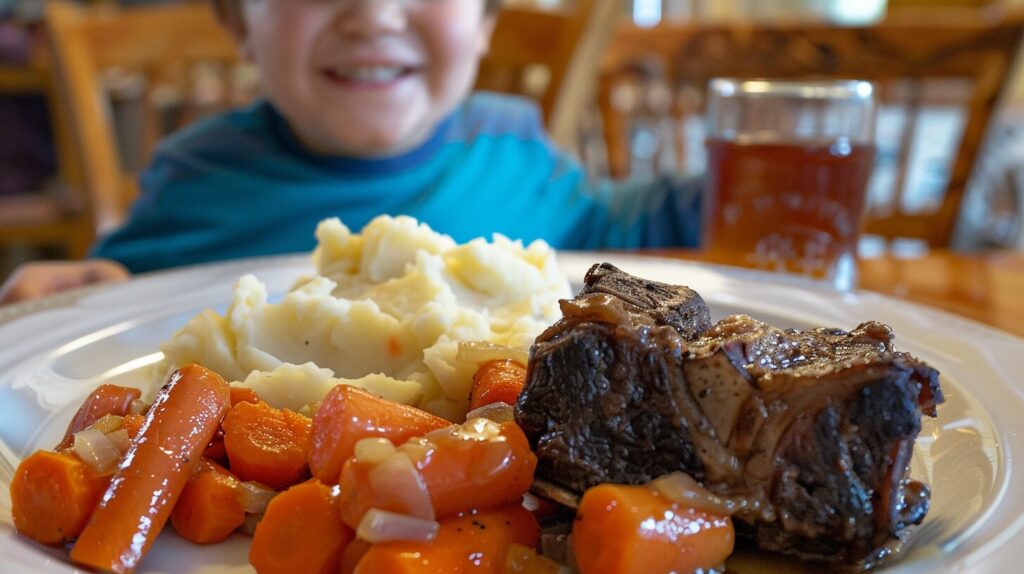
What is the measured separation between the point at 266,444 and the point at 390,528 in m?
0.42

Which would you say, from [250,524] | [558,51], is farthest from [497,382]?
[558,51]

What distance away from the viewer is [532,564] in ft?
3.98

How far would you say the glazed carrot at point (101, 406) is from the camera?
1.61 meters

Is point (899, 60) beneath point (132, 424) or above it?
above

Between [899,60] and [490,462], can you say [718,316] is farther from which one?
[899,60]

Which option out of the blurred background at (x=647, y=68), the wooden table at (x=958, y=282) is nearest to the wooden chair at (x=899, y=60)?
the blurred background at (x=647, y=68)

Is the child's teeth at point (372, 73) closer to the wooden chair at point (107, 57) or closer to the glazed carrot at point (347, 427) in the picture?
the wooden chair at point (107, 57)

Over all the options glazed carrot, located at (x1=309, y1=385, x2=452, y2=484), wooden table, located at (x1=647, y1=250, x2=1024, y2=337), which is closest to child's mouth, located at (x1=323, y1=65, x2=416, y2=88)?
wooden table, located at (x1=647, y1=250, x2=1024, y2=337)

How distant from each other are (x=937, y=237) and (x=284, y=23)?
3443 millimetres

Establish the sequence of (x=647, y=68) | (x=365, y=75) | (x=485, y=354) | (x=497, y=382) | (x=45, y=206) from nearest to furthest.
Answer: (x=497, y=382) → (x=485, y=354) → (x=365, y=75) → (x=647, y=68) → (x=45, y=206)

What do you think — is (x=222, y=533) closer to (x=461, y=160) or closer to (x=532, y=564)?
(x=532, y=564)

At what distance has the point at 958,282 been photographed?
9.02ft

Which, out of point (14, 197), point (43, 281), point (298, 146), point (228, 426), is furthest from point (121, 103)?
point (228, 426)

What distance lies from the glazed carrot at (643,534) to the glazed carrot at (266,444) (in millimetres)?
533
